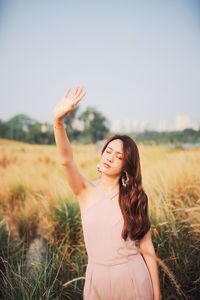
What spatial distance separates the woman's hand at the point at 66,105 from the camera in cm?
134

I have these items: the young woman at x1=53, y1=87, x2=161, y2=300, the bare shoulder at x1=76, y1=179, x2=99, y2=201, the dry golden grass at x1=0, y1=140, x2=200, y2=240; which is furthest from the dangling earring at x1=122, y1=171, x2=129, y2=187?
the dry golden grass at x1=0, y1=140, x2=200, y2=240

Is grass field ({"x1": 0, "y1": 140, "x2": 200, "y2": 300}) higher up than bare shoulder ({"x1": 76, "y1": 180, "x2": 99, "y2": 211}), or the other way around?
bare shoulder ({"x1": 76, "y1": 180, "x2": 99, "y2": 211})

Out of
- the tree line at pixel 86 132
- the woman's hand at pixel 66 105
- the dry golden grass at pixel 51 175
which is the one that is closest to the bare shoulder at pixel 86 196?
the woman's hand at pixel 66 105

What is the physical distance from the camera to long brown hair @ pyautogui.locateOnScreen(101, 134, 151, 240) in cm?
151

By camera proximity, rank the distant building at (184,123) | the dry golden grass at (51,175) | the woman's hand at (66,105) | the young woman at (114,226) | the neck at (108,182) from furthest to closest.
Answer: the distant building at (184,123) → the dry golden grass at (51,175) → the neck at (108,182) → the young woman at (114,226) → the woman's hand at (66,105)

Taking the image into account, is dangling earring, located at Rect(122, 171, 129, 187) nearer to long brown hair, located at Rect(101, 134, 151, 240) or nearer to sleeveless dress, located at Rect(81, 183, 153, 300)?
long brown hair, located at Rect(101, 134, 151, 240)

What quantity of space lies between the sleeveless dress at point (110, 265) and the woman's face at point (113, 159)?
16 cm

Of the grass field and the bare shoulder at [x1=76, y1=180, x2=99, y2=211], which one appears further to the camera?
the grass field

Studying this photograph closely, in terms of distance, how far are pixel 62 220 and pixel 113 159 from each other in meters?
1.66

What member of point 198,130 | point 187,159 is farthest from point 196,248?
point 198,130

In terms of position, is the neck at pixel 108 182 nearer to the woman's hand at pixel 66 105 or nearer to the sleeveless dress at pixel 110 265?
the sleeveless dress at pixel 110 265

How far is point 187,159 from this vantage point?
3697 millimetres

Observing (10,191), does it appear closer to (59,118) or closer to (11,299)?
(11,299)

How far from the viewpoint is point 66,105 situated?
4.43ft
